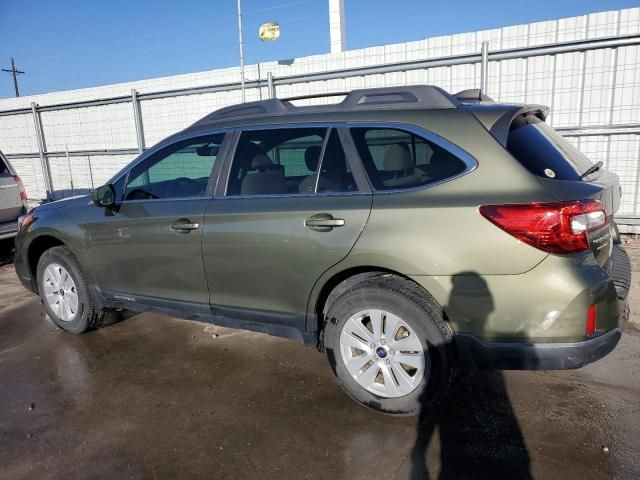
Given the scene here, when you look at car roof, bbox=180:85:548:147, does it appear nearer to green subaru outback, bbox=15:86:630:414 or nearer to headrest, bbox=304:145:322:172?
green subaru outback, bbox=15:86:630:414

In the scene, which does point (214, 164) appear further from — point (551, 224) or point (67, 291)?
point (551, 224)

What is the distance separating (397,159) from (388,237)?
511 mm

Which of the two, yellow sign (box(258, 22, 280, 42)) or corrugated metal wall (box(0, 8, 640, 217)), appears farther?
yellow sign (box(258, 22, 280, 42))

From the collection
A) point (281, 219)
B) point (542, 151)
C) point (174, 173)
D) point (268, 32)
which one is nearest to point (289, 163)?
point (281, 219)

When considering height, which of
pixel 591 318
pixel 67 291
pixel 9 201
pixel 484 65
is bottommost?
pixel 67 291

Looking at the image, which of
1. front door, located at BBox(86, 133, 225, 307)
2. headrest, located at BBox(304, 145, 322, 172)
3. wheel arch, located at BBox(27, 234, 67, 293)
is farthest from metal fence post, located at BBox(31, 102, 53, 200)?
headrest, located at BBox(304, 145, 322, 172)

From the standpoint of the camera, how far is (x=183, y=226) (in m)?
3.40

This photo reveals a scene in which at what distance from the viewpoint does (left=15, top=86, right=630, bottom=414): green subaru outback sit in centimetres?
241

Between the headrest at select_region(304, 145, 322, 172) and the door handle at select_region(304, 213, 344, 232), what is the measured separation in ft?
1.25

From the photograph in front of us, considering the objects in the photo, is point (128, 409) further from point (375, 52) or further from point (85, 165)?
point (85, 165)

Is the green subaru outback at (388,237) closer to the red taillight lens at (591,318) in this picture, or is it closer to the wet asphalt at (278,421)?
the red taillight lens at (591,318)

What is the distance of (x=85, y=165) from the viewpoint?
1130cm

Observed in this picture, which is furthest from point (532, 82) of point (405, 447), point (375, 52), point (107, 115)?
point (107, 115)

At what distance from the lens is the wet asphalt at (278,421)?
8.05 ft
